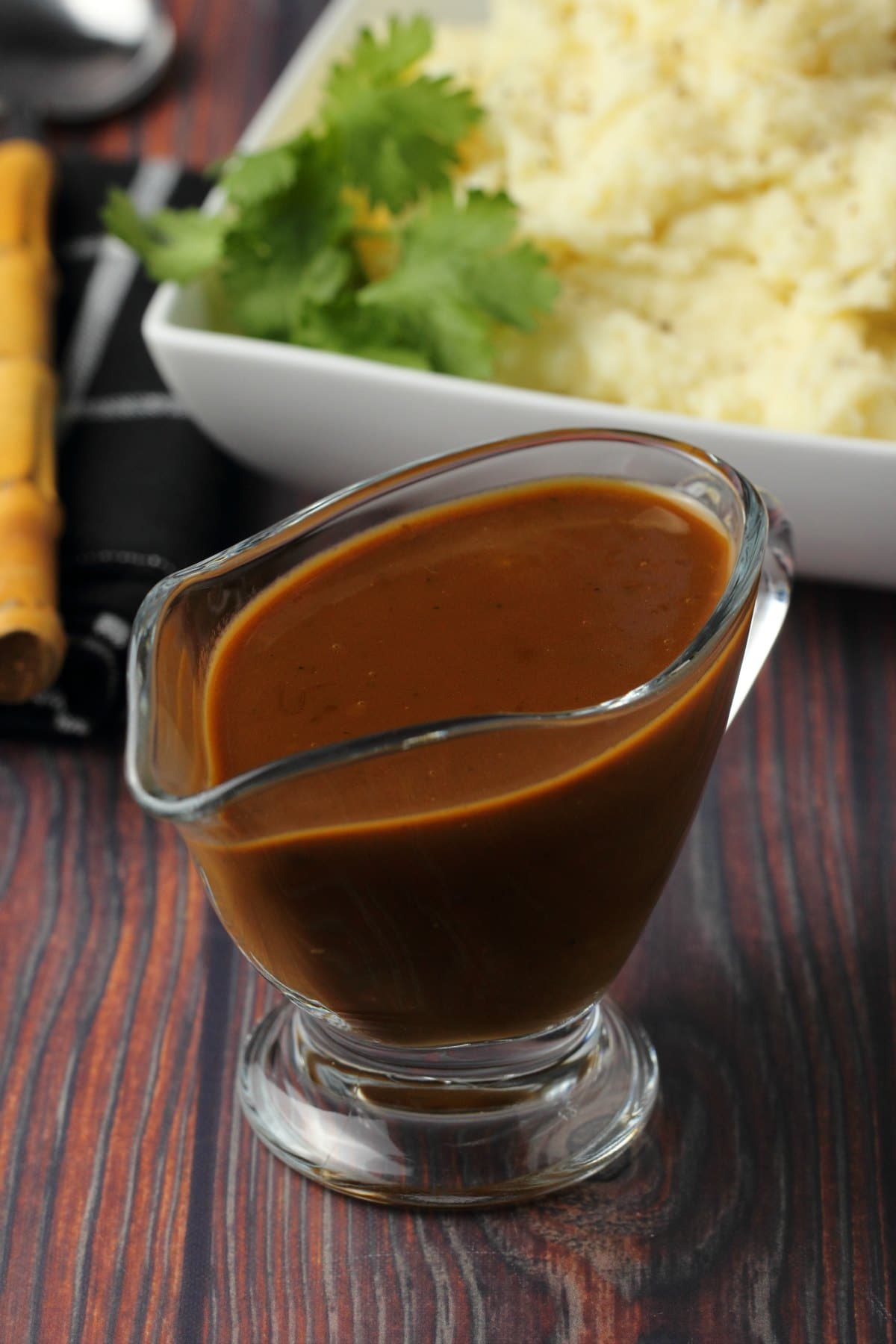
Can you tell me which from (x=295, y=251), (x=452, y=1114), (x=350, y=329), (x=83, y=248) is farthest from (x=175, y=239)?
(x=452, y=1114)

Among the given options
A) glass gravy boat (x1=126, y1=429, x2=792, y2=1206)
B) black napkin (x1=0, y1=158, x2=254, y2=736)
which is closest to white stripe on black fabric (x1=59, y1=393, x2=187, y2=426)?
black napkin (x1=0, y1=158, x2=254, y2=736)

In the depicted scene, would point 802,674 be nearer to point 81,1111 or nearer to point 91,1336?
point 81,1111

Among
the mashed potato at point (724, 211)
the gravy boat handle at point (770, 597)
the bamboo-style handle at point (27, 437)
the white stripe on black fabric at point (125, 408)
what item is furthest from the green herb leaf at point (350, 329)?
the gravy boat handle at point (770, 597)

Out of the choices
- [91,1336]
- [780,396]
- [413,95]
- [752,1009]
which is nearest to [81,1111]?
[91,1336]

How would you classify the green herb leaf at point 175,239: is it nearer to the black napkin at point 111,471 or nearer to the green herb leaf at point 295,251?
the green herb leaf at point 295,251

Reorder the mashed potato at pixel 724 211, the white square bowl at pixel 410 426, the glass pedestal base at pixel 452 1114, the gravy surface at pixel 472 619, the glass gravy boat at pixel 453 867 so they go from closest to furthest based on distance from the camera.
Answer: the glass gravy boat at pixel 453 867, the gravy surface at pixel 472 619, the glass pedestal base at pixel 452 1114, the white square bowl at pixel 410 426, the mashed potato at pixel 724 211
